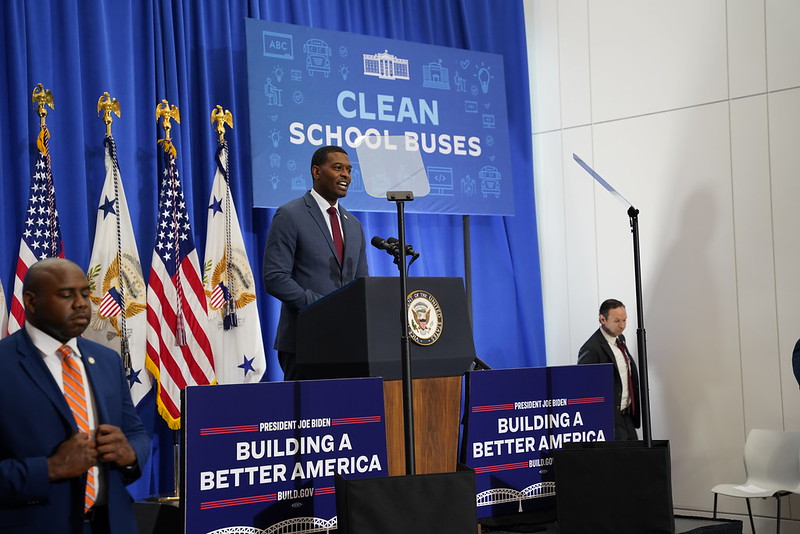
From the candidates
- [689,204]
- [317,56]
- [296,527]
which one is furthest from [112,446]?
[689,204]

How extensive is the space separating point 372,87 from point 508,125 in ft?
5.35

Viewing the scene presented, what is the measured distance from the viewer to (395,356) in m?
3.48

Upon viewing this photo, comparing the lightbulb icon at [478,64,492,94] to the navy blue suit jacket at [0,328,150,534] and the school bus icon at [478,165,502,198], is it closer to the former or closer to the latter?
the school bus icon at [478,165,502,198]

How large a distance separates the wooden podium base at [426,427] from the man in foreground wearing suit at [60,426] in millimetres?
1000

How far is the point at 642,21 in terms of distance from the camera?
302 inches

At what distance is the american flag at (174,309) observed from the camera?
18.7 feet

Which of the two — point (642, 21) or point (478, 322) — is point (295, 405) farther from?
point (642, 21)

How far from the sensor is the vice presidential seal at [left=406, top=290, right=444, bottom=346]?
3.53 meters

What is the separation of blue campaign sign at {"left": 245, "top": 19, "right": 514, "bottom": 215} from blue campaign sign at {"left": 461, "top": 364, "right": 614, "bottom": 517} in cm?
301

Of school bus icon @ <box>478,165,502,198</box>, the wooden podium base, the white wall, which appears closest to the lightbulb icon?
school bus icon @ <box>478,165,502,198</box>

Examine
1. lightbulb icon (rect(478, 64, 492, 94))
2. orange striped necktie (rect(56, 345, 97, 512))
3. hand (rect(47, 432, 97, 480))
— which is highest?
lightbulb icon (rect(478, 64, 492, 94))

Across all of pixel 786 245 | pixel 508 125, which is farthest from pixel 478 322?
pixel 786 245

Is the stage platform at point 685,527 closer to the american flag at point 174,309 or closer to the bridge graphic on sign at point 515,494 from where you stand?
the bridge graphic on sign at point 515,494

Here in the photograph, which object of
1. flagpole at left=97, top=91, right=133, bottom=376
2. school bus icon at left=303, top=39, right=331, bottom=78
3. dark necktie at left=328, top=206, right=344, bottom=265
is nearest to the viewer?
dark necktie at left=328, top=206, right=344, bottom=265
